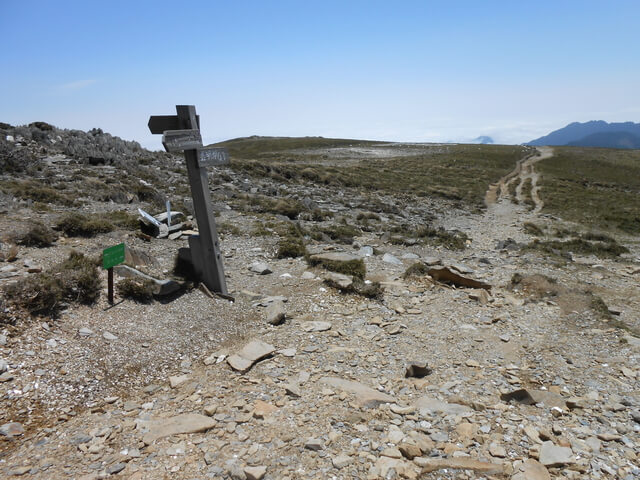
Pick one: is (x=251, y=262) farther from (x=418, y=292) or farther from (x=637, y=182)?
(x=637, y=182)

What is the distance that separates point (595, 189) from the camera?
44.8 meters

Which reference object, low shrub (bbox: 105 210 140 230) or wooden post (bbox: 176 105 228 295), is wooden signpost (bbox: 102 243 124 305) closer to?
wooden post (bbox: 176 105 228 295)

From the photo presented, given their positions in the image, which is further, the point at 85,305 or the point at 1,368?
the point at 85,305

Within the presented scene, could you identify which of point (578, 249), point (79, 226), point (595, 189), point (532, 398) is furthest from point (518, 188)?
point (79, 226)

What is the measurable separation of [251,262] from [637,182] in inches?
2511

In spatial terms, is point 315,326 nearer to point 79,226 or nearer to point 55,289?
point 55,289

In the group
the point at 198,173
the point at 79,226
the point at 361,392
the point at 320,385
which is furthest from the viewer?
the point at 79,226

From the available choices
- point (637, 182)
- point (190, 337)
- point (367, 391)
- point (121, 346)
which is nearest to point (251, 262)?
point (190, 337)

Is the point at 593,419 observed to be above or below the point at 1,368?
below

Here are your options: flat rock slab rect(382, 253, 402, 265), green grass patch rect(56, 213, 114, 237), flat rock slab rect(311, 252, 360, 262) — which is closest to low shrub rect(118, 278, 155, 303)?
green grass patch rect(56, 213, 114, 237)

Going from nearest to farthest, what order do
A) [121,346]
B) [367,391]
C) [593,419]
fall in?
[593,419]
[367,391]
[121,346]

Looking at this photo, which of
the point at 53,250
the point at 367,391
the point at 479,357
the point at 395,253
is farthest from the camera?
the point at 395,253

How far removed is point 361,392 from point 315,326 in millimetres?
2094

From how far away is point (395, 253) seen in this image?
508 inches
